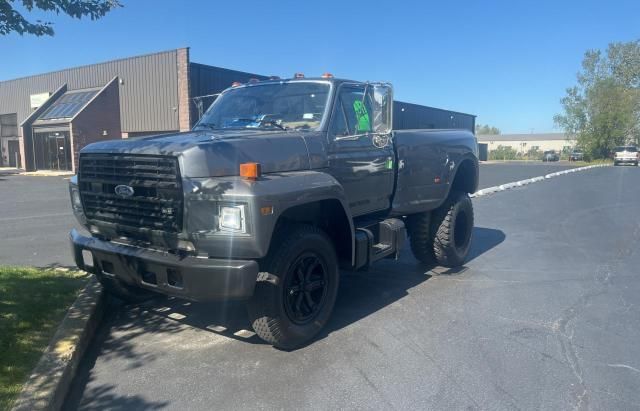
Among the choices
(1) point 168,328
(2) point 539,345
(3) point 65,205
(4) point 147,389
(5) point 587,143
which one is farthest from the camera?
(5) point 587,143

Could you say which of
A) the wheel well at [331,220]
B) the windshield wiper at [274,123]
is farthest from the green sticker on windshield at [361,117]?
the wheel well at [331,220]

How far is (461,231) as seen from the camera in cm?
699

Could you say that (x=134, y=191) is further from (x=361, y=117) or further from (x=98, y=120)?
(x=98, y=120)

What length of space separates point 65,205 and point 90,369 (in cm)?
1188

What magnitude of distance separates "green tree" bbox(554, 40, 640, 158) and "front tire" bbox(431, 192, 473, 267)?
61454 millimetres

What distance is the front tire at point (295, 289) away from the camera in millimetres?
3855

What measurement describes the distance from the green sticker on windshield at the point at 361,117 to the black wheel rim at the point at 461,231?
2404 mm

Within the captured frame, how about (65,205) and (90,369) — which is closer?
(90,369)

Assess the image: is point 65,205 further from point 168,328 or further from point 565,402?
point 565,402

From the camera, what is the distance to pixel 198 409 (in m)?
3.22

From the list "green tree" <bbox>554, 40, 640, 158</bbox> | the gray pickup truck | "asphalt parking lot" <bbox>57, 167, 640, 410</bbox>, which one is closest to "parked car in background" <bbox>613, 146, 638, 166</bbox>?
"green tree" <bbox>554, 40, 640, 158</bbox>

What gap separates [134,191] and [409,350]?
2581 mm

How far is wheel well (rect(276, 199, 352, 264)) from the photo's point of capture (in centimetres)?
438

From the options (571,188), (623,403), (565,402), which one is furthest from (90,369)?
(571,188)
